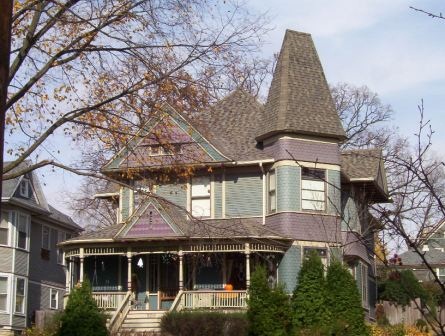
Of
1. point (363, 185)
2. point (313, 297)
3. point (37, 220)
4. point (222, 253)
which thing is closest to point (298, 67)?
point (363, 185)

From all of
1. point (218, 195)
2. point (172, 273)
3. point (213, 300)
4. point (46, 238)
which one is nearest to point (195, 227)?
point (218, 195)

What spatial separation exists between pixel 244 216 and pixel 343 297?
22.0 ft

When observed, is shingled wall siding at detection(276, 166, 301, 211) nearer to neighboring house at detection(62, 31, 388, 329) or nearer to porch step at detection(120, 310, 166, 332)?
neighboring house at detection(62, 31, 388, 329)

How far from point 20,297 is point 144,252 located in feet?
40.7

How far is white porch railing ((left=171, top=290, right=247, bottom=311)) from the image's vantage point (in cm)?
2861

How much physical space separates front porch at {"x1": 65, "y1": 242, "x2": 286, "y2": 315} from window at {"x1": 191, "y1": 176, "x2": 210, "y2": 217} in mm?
1780

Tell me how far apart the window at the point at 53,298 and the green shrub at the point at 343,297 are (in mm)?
22875

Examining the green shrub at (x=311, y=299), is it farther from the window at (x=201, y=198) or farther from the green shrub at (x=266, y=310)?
the window at (x=201, y=198)

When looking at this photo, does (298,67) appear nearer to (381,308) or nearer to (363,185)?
(363,185)

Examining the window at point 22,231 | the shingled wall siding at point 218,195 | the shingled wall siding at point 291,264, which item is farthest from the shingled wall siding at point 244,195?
the window at point 22,231

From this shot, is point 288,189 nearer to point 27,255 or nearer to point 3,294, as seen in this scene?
point 3,294

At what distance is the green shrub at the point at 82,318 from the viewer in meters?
22.8

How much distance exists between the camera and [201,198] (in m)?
31.9

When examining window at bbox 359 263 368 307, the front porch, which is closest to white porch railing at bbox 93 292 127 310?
the front porch
